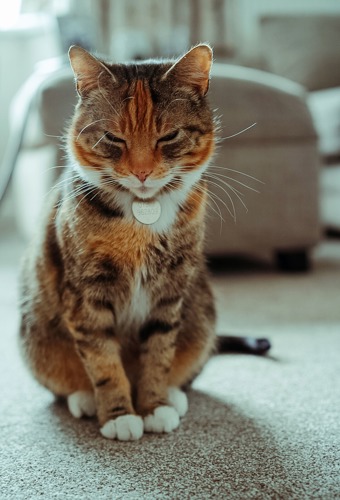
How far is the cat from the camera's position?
3.41 feet

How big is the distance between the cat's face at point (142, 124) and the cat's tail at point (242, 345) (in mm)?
534

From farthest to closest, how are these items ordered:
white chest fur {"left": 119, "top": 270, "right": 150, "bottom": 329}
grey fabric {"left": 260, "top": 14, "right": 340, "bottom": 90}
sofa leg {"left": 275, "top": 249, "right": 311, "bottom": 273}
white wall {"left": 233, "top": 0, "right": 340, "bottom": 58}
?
white wall {"left": 233, "top": 0, "right": 340, "bottom": 58}
grey fabric {"left": 260, "top": 14, "right": 340, "bottom": 90}
sofa leg {"left": 275, "top": 249, "right": 311, "bottom": 273}
white chest fur {"left": 119, "top": 270, "right": 150, "bottom": 329}

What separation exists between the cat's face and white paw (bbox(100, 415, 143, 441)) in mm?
395

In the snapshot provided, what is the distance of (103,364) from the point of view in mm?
1093

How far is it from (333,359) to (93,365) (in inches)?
25.2

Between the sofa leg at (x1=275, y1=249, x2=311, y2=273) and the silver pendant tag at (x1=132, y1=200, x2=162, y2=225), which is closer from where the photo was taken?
the silver pendant tag at (x1=132, y1=200, x2=162, y2=225)

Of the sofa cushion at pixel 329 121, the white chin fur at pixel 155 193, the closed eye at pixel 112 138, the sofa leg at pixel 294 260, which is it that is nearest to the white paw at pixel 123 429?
the white chin fur at pixel 155 193

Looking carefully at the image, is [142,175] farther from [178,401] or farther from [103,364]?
[178,401]

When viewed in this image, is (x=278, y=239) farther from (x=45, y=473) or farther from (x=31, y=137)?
(x=45, y=473)

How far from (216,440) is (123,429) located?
16cm

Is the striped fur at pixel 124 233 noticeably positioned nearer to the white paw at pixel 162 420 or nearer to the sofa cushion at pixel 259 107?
the white paw at pixel 162 420

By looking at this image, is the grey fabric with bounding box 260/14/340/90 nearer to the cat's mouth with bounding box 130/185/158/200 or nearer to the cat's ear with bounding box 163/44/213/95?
the cat's ear with bounding box 163/44/213/95

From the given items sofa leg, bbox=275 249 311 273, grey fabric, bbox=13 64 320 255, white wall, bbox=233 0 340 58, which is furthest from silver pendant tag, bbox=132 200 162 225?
white wall, bbox=233 0 340 58

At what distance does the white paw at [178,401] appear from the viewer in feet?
3.87
